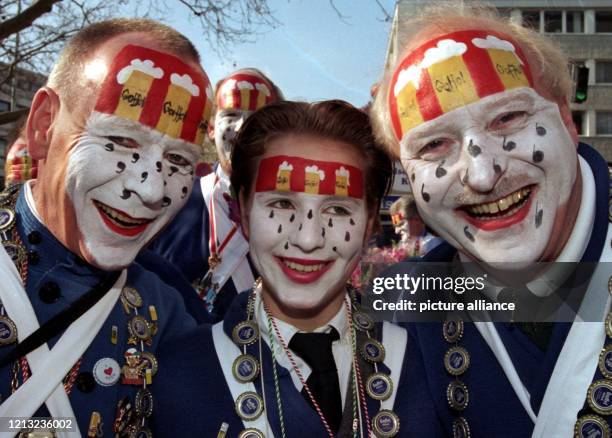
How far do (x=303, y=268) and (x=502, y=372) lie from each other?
931 mm

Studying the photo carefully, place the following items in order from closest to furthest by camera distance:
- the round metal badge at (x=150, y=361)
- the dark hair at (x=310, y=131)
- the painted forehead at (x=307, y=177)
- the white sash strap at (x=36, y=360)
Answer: the white sash strap at (x=36, y=360) < the round metal badge at (x=150, y=361) < the painted forehead at (x=307, y=177) < the dark hair at (x=310, y=131)

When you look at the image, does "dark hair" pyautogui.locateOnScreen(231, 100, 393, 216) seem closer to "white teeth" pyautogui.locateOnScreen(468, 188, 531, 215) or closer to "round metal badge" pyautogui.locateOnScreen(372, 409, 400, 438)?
"white teeth" pyautogui.locateOnScreen(468, 188, 531, 215)

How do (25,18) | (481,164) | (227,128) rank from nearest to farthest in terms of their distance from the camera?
(481,164)
(227,128)
(25,18)

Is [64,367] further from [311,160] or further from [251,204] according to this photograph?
[311,160]

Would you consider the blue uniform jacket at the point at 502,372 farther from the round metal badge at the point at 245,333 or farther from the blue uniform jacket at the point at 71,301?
the blue uniform jacket at the point at 71,301

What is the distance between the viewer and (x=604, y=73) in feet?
105

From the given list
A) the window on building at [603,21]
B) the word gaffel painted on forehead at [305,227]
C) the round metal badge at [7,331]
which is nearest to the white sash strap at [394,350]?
the word gaffel painted on forehead at [305,227]

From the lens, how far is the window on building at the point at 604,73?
31891 mm

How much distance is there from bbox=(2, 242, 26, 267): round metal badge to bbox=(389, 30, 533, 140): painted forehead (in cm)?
164

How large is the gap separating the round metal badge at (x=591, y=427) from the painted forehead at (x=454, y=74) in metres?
1.29

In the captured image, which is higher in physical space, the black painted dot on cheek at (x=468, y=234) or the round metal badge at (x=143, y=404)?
the black painted dot on cheek at (x=468, y=234)

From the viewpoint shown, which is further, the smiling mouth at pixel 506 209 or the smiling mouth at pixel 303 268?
the smiling mouth at pixel 303 268

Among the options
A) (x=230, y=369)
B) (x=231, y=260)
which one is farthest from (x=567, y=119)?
(x=231, y=260)

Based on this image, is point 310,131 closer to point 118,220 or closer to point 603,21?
point 118,220
